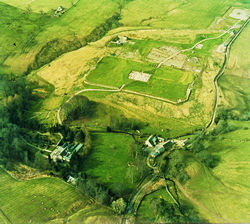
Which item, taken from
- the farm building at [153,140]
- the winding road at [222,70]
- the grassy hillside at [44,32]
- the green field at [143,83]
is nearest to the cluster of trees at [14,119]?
the grassy hillside at [44,32]

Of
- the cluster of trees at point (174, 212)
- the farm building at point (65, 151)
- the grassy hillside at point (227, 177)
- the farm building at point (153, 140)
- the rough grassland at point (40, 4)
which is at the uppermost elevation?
the rough grassland at point (40, 4)

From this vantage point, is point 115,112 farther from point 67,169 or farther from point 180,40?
point 180,40

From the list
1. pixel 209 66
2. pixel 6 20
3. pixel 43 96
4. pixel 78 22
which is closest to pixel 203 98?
A: pixel 209 66

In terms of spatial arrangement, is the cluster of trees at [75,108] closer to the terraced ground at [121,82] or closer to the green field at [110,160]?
the terraced ground at [121,82]

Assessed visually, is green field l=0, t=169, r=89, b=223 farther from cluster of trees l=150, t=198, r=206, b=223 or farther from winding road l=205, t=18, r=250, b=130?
winding road l=205, t=18, r=250, b=130

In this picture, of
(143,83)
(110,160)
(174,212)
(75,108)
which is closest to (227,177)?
(174,212)

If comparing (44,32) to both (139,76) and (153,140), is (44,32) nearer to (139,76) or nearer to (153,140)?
(139,76)

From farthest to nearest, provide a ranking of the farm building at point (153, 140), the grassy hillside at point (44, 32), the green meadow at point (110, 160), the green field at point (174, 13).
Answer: the green field at point (174, 13) → the grassy hillside at point (44, 32) → the farm building at point (153, 140) → the green meadow at point (110, 160)
